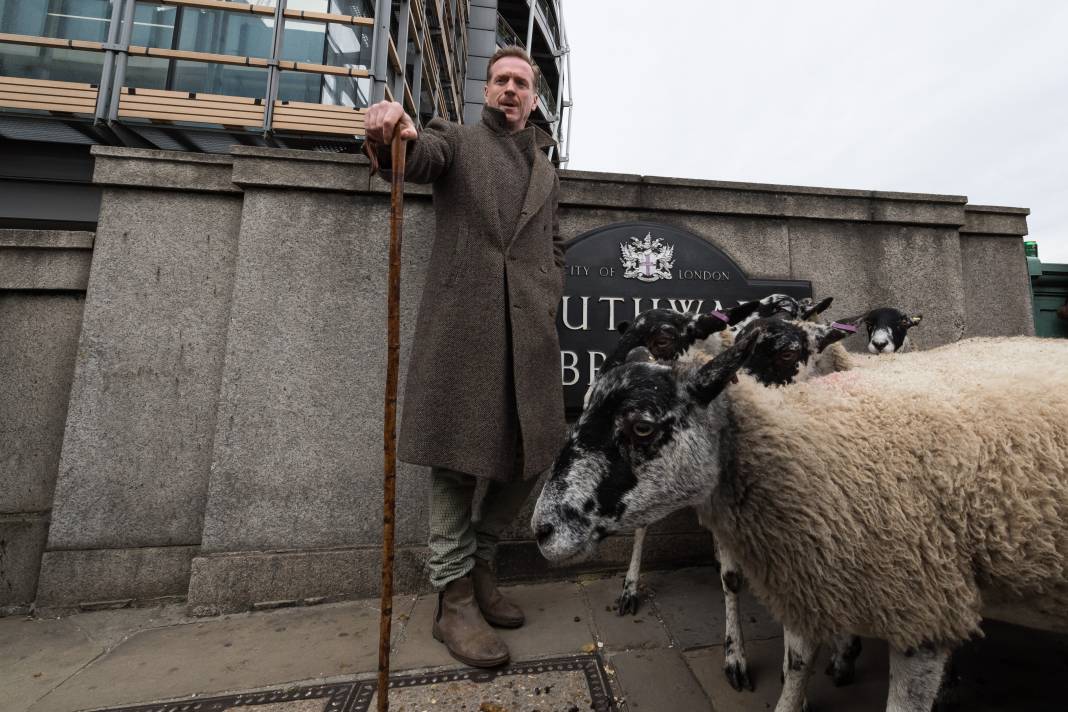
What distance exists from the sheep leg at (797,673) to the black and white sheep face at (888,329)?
8.12 feet

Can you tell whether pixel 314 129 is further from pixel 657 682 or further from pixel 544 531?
pixel 657 682

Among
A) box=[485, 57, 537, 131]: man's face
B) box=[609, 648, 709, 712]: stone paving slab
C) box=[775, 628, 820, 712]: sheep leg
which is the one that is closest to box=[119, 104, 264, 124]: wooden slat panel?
box=[485, 57, 537, 131]: man's face

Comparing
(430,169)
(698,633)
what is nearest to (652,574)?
(698,633)

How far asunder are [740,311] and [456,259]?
195 cm

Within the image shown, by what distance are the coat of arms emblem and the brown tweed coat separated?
3.46 ft

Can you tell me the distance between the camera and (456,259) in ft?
7.79

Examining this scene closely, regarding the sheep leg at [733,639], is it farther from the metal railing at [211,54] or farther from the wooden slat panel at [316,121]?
the metal railing at [211,54]

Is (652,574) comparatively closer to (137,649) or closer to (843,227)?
(137,649)

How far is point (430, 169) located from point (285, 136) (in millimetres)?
6143

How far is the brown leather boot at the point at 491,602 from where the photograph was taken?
2455 mm

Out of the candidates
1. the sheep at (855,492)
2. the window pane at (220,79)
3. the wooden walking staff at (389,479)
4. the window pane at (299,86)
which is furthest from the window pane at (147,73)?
the sheep at (855,492)

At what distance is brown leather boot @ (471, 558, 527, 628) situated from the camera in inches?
96.7

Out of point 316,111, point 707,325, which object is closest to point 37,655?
point 707,325

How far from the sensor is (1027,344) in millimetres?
2607
